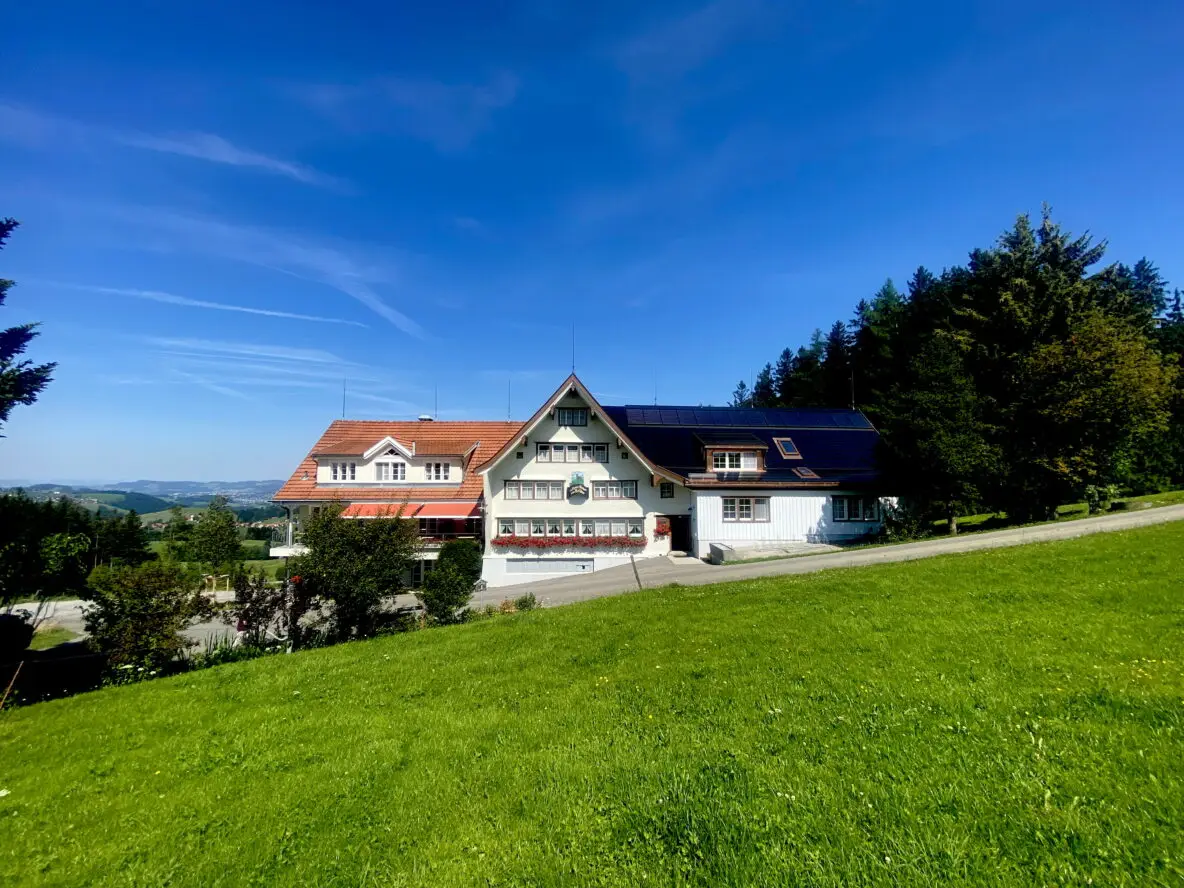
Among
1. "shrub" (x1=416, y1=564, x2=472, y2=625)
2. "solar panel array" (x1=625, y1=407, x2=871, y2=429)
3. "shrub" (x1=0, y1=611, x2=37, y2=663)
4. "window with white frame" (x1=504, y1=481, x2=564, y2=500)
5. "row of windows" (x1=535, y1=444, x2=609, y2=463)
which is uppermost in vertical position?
"solar panel array" (x1=625, y1=407, x2=871, y2=429)

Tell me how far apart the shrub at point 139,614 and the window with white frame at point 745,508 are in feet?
88.2

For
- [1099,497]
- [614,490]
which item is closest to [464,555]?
[614,490]

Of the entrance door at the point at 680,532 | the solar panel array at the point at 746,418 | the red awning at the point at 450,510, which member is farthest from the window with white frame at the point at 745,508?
the red awning at the point at 450,510

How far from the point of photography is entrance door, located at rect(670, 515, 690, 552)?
3612 cm

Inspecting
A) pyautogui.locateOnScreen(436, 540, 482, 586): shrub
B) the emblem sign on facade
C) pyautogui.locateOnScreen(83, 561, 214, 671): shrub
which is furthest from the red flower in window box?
pyautogui.locateOnScreen(83, 561, 214, 671): shrub

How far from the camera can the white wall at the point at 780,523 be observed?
32625mm

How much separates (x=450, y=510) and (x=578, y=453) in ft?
34.2

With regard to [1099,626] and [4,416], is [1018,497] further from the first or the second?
[4,416]

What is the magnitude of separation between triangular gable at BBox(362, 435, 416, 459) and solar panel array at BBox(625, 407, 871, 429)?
17.4 meters

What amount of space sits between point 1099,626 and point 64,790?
52.5 ft

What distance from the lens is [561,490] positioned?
35.3 meters

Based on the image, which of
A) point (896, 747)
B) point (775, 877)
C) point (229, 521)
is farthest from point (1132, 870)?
point (229, 521)

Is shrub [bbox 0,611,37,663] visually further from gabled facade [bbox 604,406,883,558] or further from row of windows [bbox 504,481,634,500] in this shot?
gabled facade [bbox 604,406,883,558]

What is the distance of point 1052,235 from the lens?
129 ft
